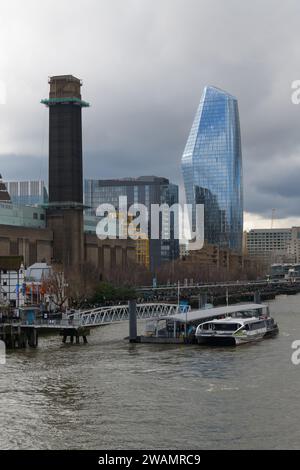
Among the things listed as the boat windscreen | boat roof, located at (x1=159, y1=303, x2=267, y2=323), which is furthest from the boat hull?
boat roof, located at (x1=159, y1=303, x2=267, y2=323)

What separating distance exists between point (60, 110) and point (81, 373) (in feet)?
311

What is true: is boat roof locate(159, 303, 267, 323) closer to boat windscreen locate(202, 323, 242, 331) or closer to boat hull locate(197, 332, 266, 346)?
boat windscreen locate(202, 323, 242, 331)

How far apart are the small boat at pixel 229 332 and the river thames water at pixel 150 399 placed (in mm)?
4180

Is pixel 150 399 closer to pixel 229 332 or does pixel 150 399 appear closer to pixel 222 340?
pixel 222 340

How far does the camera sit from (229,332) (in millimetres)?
66750

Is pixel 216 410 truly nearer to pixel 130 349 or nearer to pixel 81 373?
pixel 81 373

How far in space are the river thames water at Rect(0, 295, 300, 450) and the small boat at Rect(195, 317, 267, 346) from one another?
4.18 metres

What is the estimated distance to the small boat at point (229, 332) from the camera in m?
66.1

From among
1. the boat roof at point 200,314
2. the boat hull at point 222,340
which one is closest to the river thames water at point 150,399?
the boat hull at point 222,340

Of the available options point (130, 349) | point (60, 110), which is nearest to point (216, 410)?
point (130, 349)

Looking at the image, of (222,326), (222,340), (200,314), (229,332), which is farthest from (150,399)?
(200,314)

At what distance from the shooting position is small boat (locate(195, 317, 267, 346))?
6612 cm

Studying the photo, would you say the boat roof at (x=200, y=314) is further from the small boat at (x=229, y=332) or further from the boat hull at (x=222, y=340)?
the boat hull at (x=222, y=340)
